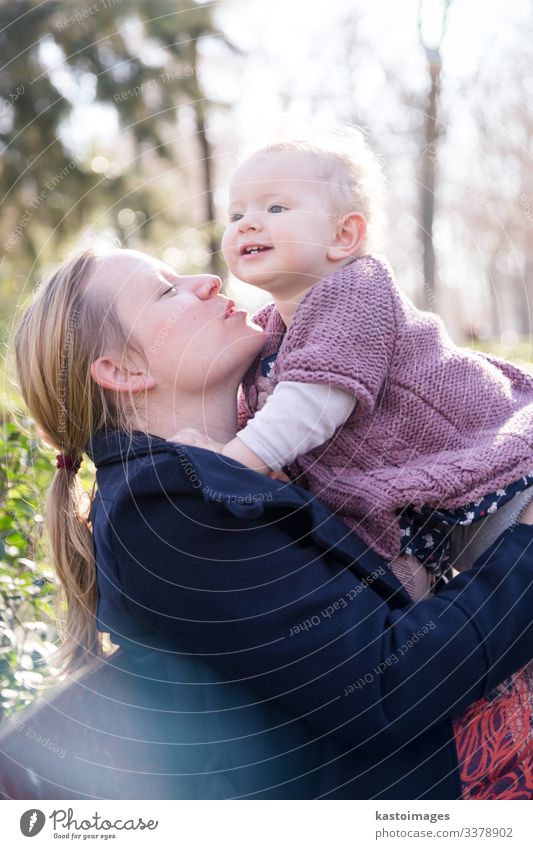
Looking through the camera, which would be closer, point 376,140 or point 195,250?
point 376,140

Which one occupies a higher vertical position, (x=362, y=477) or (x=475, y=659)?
(x=362, y=477)

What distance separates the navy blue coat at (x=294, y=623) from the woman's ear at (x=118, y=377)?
0.14 m

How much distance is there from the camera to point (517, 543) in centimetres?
173

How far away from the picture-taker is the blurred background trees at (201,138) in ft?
8.08

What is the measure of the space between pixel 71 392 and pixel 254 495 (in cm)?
52

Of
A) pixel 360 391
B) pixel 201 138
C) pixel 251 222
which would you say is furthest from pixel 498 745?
pixel 201 138

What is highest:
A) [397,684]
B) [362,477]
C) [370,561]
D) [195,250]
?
[195,250]

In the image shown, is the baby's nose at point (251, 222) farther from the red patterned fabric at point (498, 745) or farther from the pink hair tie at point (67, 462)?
the red patterned fabric at point (498, 745)

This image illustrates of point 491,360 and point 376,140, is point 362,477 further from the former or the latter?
point 376,140

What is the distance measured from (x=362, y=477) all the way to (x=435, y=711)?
47 centimetres
